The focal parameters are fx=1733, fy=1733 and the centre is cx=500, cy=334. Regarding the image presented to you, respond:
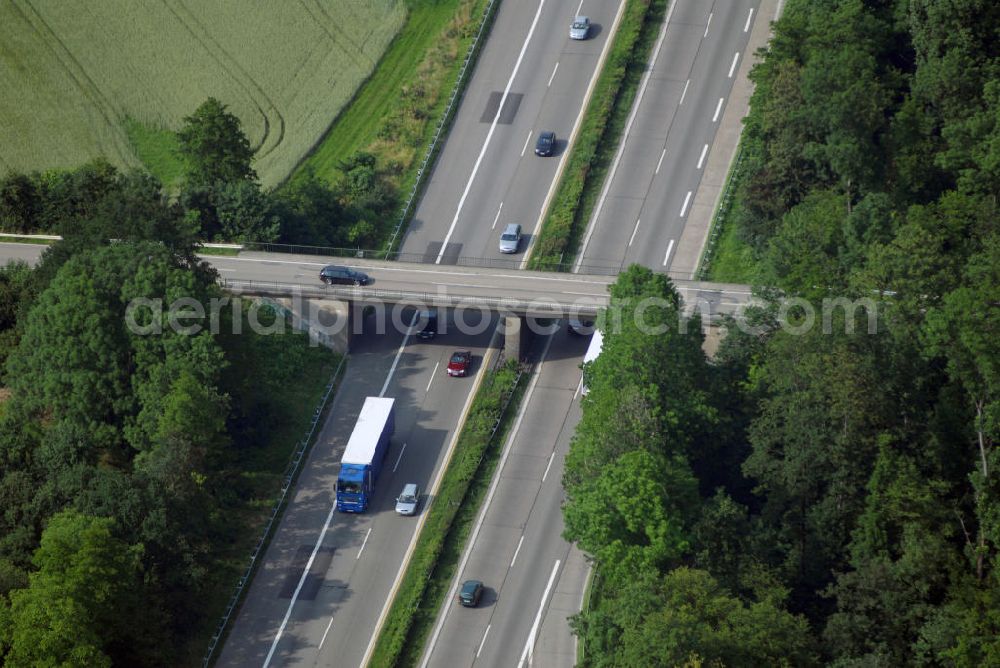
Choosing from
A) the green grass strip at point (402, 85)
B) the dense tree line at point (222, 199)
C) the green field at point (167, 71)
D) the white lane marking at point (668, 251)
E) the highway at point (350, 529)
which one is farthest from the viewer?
the green field at point (167, 71)

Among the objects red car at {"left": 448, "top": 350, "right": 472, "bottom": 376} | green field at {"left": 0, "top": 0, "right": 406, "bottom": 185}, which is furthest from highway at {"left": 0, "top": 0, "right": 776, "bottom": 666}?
green field at {"left": 0, "top": 0, "right": 406, "bottom": 185}

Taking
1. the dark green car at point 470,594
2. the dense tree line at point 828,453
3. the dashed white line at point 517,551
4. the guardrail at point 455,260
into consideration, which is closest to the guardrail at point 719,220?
the guardrail at point 455,260

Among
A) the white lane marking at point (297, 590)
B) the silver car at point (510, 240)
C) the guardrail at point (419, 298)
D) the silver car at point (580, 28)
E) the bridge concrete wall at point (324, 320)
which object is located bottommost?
the white lane marking at point (297, 590)

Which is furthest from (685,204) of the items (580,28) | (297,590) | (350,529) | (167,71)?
(167,71)

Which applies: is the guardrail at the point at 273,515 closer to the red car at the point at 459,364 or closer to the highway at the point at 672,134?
the red car at the point at 459,364

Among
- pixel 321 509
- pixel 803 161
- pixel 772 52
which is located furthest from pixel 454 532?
pixel 772 52

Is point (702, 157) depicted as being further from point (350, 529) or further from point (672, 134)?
point (350, 529)

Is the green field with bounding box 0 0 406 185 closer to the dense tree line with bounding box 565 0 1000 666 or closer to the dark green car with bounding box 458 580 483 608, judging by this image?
the dense tree line with bounding box 565 0 1000 666
